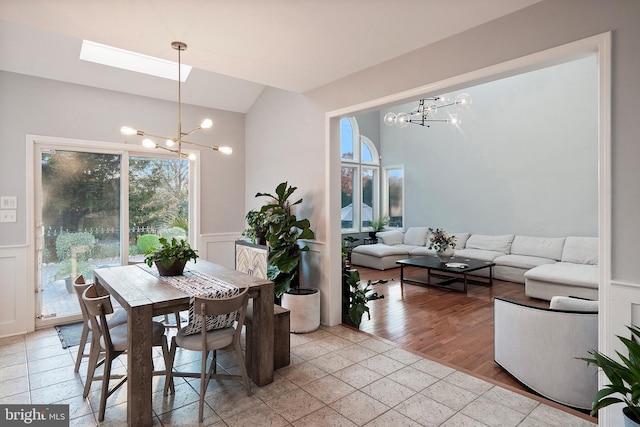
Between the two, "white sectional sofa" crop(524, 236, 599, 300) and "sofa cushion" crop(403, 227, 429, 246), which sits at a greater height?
"sofa cushion" crop(403, 227, 429, 246)

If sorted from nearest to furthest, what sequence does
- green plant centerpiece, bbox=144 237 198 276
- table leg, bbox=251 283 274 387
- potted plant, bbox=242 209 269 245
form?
table leg, bbox=251 283 274 387, green plant centerpiece, bbox=144 237 198 276, potted plant, bbox=242 209 269 245

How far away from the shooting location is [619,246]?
6.69ft

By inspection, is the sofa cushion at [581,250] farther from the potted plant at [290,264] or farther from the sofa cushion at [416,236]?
the potted plant at [290,264]

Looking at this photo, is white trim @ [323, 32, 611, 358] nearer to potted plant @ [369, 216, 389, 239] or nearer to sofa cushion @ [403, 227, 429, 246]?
sofa cushion @ [403, 227, 429, 246]

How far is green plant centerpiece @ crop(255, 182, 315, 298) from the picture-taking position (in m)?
3.91

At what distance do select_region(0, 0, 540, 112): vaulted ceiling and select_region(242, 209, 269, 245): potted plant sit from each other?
153 cm

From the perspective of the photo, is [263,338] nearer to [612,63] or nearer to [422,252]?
[612,63]

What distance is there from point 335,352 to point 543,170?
5496 millimetres

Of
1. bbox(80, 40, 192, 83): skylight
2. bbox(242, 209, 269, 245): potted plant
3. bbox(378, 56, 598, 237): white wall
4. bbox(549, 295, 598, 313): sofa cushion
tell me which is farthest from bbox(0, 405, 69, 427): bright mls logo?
bbox(378, 56, 598, 237): white wall

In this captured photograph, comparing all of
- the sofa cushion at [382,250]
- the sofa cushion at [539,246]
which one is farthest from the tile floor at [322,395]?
the sofa cushion at [539,246]

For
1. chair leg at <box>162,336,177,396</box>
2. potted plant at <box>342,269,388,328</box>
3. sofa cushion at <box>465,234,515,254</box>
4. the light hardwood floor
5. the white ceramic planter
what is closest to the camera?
chair leg at <box>162,336,177,396</box>

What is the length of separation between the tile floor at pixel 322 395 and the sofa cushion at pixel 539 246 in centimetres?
427

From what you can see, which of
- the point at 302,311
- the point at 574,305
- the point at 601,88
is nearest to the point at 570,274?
the point at 574,305

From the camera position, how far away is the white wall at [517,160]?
5992 mm
